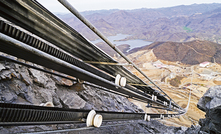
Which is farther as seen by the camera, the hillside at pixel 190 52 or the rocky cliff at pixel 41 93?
the hillside at pixel 190 52

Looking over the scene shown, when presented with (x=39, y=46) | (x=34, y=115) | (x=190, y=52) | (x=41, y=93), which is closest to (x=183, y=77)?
(x=190, y=52)

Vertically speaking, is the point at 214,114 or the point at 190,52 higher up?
the point at 190,52

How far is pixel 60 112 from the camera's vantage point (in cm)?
334

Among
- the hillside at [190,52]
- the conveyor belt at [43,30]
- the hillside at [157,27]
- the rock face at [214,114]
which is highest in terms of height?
the hillside at [157,27]

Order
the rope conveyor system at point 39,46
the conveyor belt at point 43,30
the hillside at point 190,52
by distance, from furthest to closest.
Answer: the hillside at point 190,52 → the conveyor belt at point 43,30 → the rope conveyor system at point 39,46

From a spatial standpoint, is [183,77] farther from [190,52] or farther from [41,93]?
[41,93]

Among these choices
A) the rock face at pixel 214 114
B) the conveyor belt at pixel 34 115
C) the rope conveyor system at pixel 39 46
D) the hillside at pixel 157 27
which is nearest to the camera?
the rope conveyor system at pixel 39 46

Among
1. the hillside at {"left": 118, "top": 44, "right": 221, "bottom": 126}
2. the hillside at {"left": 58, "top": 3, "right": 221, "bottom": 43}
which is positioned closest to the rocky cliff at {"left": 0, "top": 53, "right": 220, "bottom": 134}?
the hillside at {"left": 118, "top": 44, "right": 221, "bottom": 126}

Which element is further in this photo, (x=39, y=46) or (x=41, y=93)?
(x=41, y=93)

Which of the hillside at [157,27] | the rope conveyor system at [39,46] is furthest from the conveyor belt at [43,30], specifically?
the hillside at [157,27]

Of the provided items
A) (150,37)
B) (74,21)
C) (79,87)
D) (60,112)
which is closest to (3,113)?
(60,112)

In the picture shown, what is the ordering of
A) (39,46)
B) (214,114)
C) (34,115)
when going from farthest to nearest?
(214,114) → (34,115) → (39,46)

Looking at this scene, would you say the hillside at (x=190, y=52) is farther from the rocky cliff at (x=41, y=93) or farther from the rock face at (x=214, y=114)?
the rocky cliff at (x=41, y=93)

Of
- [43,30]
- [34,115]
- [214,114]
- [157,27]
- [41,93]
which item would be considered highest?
[157,27]
